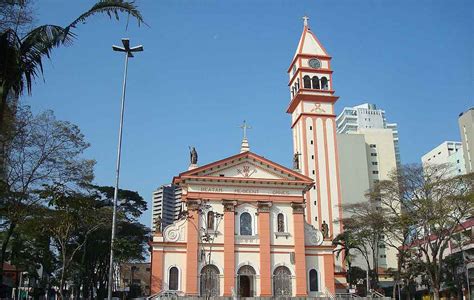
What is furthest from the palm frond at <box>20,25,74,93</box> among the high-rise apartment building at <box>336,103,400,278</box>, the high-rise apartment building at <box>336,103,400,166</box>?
the high-rise apartment building at <box>336,103,400,166</box>

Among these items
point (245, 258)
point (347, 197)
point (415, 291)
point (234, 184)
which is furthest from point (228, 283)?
point (347, 197)

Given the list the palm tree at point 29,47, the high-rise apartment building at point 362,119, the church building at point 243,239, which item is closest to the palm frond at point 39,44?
the palm tree at point 29,47

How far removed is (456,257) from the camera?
Answer: 2208 inches

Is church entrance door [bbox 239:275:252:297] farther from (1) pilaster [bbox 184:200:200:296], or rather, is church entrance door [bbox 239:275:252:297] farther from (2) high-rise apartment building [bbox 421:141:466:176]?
(2) high-rise apartment building [bbox 421:141:466:176]

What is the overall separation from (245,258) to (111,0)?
1288 inches

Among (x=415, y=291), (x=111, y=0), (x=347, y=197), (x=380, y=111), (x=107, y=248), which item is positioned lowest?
(x=415, y=291)

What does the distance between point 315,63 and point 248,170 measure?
25.1 meters

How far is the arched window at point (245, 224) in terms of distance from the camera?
43.5 m

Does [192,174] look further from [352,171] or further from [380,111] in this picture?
[380,111]

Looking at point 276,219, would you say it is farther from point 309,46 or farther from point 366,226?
point 309,46

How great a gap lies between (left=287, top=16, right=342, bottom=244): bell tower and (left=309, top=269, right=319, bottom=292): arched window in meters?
11.2

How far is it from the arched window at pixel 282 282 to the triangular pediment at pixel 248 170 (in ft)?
26.0

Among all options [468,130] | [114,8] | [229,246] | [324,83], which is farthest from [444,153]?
[114,8]

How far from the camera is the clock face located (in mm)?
63897
